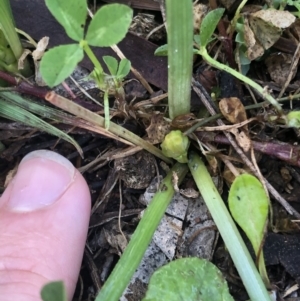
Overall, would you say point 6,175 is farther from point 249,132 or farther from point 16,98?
point 249,132

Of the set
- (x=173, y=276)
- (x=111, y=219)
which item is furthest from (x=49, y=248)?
(x=173, y=276)

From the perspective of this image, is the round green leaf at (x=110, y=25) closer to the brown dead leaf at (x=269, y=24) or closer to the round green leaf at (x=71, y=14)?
the round green leaf at (x=71, y=14)

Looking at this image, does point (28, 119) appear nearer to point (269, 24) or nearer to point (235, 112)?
point (235, 112)

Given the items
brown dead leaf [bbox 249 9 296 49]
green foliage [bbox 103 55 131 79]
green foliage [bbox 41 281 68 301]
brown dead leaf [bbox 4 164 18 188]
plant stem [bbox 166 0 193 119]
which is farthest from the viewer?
brown dead leaf [bbox 4 164 18 188]

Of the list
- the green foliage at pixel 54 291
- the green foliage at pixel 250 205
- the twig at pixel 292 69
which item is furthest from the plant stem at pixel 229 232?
the green foliage at pixel 54 291

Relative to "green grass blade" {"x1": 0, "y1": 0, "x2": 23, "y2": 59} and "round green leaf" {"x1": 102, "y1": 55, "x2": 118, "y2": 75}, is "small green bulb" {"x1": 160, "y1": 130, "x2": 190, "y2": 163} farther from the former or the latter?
"green grass blade" {"x1": 0, "y1": 0, "x2": 23, "y2": 59}

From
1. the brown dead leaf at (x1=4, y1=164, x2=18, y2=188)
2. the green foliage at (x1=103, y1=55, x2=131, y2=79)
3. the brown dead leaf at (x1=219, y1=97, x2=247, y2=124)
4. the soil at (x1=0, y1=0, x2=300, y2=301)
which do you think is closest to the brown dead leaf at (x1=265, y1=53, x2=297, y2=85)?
the soil at (x1=0, y1=0, x2=300, y2=301)

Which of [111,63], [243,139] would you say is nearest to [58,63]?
[111,63]
